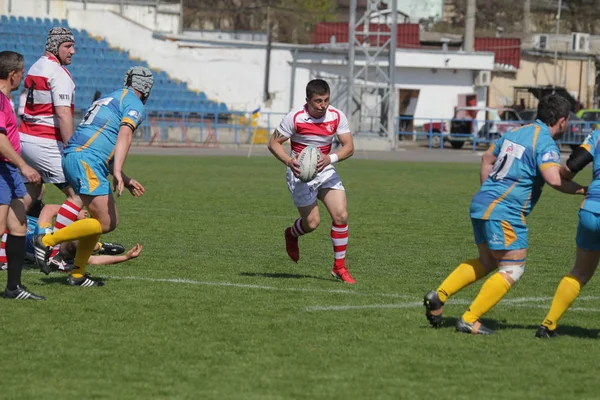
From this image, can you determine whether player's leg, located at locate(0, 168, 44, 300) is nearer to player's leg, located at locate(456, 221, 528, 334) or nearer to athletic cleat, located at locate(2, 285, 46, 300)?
athletic cleat, located at locate(2, 285, 46, 300)

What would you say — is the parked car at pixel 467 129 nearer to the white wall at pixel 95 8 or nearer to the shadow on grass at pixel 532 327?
the white wall at pixel 95 8

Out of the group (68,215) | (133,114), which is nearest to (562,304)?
(133,114)

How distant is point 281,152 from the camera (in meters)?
10.2

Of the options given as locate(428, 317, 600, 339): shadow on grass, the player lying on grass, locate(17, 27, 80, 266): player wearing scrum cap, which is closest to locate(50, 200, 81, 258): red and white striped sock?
locate(17, 27, 80, 266): player wearing scrum cap

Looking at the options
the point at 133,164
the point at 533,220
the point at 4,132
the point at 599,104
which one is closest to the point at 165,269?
the point at 4,132

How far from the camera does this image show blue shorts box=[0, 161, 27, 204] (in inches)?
328

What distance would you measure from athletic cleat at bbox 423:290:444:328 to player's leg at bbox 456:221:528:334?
167 mm

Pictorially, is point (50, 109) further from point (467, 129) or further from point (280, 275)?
point (467, 129)

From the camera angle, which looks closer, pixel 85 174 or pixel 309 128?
pixel 85 174

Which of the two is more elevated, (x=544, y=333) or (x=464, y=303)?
(x=544, y=333)

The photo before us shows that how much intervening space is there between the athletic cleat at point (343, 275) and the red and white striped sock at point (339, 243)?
1.5 inches

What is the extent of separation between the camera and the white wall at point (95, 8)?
160 ft

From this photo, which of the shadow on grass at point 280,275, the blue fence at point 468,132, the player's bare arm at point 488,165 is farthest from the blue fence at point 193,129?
the player's bare arm at point 488,165

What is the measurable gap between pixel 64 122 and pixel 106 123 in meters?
0.89
